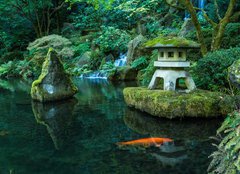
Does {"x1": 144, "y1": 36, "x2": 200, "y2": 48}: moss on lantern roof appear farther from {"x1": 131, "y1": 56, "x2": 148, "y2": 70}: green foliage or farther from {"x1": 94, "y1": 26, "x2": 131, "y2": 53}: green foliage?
{"x1": 94, "y1": 26, "x2": 131, "y2": 53}: green foliage

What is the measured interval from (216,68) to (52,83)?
5.92m

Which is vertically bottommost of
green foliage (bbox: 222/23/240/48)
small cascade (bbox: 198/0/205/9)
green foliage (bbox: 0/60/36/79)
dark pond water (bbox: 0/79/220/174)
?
dark pond water (bbox: 0/79/220/174)

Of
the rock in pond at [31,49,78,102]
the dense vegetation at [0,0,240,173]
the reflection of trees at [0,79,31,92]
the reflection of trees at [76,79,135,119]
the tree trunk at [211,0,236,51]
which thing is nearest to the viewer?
the reflection of trees at [76,79,135,119]

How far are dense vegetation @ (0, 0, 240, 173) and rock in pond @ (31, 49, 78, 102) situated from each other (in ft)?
9.82

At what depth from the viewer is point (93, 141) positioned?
6215 millimetres

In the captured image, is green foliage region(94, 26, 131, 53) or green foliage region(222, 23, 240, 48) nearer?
green foliage region(222, 23, 240, 48)

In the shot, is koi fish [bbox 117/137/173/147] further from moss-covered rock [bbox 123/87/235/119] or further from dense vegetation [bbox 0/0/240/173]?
dense vegetation [bbox 0/0/240/173]

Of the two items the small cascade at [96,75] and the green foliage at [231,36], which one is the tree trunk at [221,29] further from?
the small cascade at [96,75]

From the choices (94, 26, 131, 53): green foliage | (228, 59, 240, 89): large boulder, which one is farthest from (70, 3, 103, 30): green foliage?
(228, 59, 240, 89): large boulder

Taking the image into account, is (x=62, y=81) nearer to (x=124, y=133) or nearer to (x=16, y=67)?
(x=124, y=133)

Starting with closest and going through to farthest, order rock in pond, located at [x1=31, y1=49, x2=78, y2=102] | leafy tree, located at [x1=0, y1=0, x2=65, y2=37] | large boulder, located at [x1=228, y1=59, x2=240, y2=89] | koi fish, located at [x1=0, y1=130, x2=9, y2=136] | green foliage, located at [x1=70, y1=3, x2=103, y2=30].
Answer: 1. large boulder, located at [x1=228, y1=59, x2=240, y2=89]
2. koi fish, located at [x1=0, y1=130, x2=9, y2=136]
3. rock in pond, located at [x1=31, y1=49, x2=78, y2=102]
4. leafy tree, located at [x1=0, y1=0, x2=65, y2=37]
5. green foliage, located at [x1=70, y1=3, x2=103, y2=30]

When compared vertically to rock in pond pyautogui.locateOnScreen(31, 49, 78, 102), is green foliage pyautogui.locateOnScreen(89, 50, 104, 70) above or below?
above

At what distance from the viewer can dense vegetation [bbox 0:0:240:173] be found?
13508mm

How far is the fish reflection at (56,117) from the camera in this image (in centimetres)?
673
